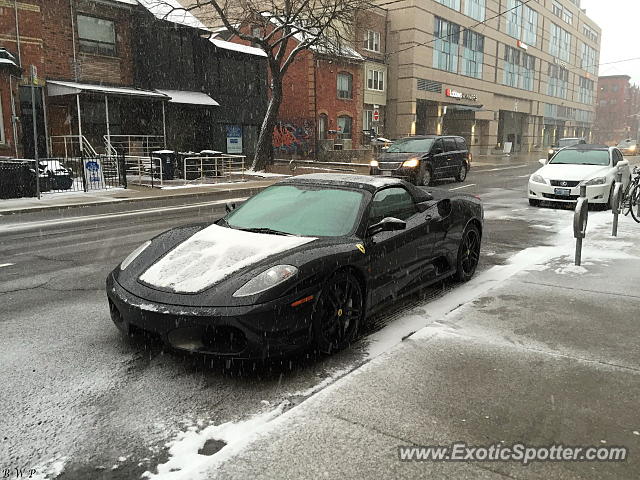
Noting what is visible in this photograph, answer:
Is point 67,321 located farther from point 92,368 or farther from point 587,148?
point 587,148

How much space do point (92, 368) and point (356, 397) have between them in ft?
6.54

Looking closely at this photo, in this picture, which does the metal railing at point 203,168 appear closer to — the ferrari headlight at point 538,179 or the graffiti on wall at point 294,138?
the graffiti on wall at point 294,138

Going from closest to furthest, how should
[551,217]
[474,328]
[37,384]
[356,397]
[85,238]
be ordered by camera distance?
[356,397] → [37,384] → [474,328] → [85,238] → [551,217]

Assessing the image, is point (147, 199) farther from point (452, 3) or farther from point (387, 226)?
point (452, 3)

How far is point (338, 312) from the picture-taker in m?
4.31

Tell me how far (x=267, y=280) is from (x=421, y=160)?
1581 cm

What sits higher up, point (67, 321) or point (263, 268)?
point (263, 268)

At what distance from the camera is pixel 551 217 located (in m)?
12.3

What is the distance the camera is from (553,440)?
10.1ft

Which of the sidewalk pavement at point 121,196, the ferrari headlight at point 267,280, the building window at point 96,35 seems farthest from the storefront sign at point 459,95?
the ferrari headlight at point 267,280

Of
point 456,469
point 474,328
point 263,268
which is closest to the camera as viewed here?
point 456,469

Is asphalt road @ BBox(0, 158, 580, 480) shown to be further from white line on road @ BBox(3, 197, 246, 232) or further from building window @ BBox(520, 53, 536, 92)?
building window @ BBox(520, 53, 536, 92)

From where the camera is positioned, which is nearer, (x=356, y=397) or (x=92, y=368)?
(x=356, y=397)

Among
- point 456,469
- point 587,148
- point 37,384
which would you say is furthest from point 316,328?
point 587,148
